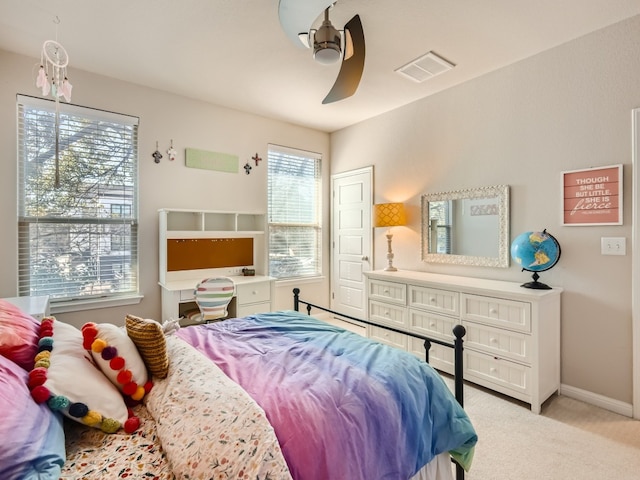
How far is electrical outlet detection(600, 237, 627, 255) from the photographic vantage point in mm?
2209

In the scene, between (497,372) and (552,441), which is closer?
(552,441)

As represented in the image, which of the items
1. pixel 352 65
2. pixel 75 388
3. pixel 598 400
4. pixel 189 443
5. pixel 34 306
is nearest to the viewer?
pixel 189 443

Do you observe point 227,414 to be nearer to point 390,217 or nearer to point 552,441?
point 552,441

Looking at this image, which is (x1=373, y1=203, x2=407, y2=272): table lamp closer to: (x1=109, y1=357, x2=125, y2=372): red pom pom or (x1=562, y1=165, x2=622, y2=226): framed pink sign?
(x1=562, y1=165, x2=622, y2=226): framed pink sign

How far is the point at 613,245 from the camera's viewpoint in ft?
7.38

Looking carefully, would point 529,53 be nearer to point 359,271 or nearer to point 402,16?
point 402,16

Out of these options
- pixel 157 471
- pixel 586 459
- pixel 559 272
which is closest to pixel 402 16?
pixel 559 272

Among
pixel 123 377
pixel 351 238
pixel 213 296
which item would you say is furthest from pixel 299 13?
pixel 351 238

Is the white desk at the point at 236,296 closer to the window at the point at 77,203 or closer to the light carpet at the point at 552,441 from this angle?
the window at the point at 77,203

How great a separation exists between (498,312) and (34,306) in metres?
3.36

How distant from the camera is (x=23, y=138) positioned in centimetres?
268

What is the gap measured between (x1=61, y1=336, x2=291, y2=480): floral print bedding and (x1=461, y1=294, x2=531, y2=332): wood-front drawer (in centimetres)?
211

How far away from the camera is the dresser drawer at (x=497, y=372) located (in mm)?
2303

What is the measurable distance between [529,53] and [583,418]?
9.16 ft
